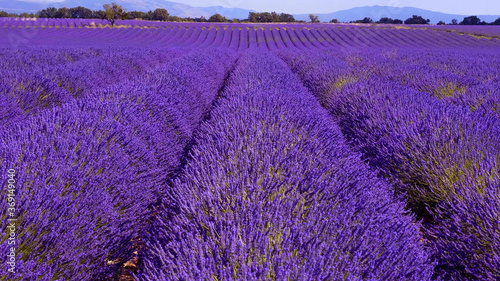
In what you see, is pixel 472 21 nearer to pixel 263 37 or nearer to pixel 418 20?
pixel 418 20

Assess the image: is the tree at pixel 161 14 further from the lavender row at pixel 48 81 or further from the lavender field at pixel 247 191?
the lavender field at pixel 247 191

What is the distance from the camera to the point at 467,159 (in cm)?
254

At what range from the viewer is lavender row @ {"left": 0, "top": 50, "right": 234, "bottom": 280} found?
1482 mm

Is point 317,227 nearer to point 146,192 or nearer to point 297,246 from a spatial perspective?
point 297,246

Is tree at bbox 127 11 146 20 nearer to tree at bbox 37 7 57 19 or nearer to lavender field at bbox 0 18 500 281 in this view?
tree at bbox 37 7 57 19

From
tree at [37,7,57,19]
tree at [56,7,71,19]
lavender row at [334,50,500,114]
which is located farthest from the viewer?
tree at [37,7,57,19]

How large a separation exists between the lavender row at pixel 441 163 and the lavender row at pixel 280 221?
32cm

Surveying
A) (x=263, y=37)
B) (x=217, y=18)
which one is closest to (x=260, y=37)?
(x=263, y=37)

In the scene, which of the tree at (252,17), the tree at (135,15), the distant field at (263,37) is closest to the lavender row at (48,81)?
the distant field at (263,37)

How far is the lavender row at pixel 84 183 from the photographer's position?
148 centimetres

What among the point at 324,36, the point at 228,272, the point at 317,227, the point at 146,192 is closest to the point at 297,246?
the point at 317,227

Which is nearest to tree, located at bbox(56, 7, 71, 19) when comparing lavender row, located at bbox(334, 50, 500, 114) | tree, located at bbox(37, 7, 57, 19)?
tree, located at bbox(37, 7, 57, 19)

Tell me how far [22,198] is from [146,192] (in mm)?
873

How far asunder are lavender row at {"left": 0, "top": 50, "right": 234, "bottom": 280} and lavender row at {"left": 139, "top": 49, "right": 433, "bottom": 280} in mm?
332
